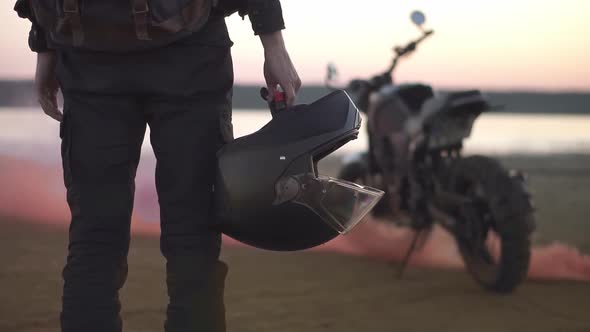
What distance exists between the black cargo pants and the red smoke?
2.93 m

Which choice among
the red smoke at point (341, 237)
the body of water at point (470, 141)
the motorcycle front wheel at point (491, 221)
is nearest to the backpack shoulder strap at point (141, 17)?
the motorcycle front wheel at point (491, 221)

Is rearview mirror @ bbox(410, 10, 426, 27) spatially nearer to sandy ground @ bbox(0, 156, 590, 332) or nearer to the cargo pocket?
sandy ground @ bbox(0, 156, 590, 332)

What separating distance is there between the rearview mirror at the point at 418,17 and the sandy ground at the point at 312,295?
1.37 metres

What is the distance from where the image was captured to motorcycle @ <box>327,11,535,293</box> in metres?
3.78

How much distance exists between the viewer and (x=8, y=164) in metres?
→ 7.36

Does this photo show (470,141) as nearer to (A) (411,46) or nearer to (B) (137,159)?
(A) (411,46)

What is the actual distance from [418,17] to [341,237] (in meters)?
1.61

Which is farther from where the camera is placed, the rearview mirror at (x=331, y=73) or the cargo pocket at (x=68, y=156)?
the rearview mirror at (x=331, y=73)

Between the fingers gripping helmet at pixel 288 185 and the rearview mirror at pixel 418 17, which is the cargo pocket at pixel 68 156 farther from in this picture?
the rearview mirror at pixel 418 17

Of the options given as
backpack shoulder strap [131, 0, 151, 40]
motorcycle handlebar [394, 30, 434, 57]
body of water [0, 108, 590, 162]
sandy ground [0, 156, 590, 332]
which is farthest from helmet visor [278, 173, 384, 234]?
body of water [0, 108, 590, 162]

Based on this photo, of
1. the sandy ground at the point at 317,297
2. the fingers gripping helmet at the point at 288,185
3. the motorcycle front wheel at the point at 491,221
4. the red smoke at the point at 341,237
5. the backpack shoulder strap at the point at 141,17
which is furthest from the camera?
the red smoke at the point at 341,237

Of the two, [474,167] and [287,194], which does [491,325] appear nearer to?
[474,167]

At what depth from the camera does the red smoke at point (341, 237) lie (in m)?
4.52

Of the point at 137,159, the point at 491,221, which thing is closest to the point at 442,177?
the point at 491,221
